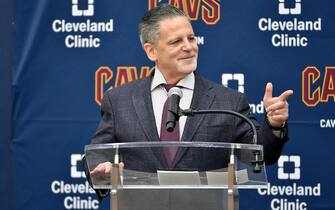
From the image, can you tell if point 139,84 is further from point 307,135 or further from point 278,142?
point 307,135

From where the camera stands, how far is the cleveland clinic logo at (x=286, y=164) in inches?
187

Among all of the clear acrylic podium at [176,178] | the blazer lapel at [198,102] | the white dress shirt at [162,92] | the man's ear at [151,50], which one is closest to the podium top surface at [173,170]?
the clear acrylic podium at [176,178]

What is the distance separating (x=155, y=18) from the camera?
349 cm

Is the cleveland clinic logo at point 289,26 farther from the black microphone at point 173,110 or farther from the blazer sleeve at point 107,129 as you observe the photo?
the black microphone at point 173,110

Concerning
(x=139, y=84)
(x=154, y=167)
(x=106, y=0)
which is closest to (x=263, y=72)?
(x=106, y=0)

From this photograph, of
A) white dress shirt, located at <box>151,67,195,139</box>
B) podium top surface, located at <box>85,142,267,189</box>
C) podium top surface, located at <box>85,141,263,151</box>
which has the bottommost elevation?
podium top surface, located at <box>85,142,267,189</box>

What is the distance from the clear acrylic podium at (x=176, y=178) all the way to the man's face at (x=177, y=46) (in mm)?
635

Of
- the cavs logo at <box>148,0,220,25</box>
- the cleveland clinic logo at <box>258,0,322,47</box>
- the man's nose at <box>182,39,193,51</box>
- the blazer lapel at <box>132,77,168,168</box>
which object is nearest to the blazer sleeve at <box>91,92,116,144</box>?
the blazer lapel at <box>132,77,168,168</box>

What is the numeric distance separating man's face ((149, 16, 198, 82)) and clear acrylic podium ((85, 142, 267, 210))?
64 cm

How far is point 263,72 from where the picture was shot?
4.76m

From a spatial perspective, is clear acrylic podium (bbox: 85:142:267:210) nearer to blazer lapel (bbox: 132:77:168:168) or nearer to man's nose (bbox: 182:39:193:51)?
blazer lapel (bbox: 132:77:168:168)

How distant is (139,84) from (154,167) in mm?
678

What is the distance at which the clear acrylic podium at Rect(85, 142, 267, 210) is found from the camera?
268 cm

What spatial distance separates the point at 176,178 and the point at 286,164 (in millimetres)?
2156
